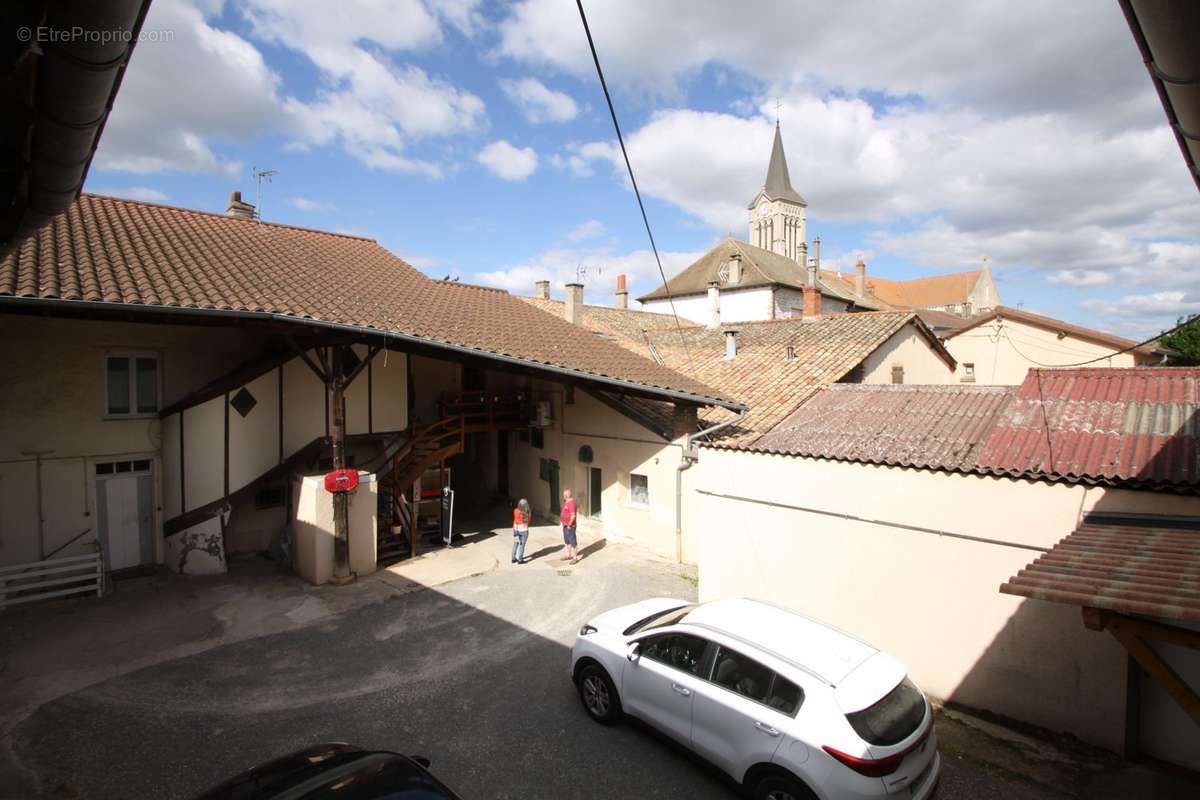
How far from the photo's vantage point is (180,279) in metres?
9.78

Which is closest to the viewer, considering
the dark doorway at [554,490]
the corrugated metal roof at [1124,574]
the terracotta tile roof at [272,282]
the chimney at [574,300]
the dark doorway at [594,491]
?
the corrugated metal roof at [1124,574]

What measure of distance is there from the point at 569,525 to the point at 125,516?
8381mm

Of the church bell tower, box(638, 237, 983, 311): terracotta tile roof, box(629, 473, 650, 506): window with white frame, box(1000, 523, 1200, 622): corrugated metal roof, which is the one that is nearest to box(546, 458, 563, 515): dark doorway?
box(629, 473, 650, 506): window with white frame

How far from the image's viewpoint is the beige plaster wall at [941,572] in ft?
21.5

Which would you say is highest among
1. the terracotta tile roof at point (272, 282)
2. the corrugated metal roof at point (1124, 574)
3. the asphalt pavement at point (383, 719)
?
the terracotta tile roof at point (272, 282)

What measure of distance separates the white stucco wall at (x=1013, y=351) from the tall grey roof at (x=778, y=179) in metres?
48.9

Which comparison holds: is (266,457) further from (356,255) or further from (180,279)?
(356,255)

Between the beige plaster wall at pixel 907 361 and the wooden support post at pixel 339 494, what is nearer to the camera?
the wooden support post at pixel 339 494

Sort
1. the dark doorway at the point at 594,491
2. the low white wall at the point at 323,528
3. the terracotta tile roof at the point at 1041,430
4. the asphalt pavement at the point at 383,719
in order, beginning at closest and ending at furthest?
the asphalt pavement at the point at 383,719, the terracotta tile roof at the point at 1041,430, the low white wall at the point at 323,528, the dark doorway at the point at 594,491

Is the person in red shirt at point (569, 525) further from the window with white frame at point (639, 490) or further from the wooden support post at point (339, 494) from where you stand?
the wooden support post at point (339, 494)

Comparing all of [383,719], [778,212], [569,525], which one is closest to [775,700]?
[383,719]

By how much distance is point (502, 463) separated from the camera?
755 inches

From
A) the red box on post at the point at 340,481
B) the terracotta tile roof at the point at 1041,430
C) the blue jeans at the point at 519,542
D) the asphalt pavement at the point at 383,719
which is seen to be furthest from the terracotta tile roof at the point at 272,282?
the asphalt pavement at the point at 383,719

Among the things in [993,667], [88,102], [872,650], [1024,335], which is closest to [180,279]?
[88,102]
